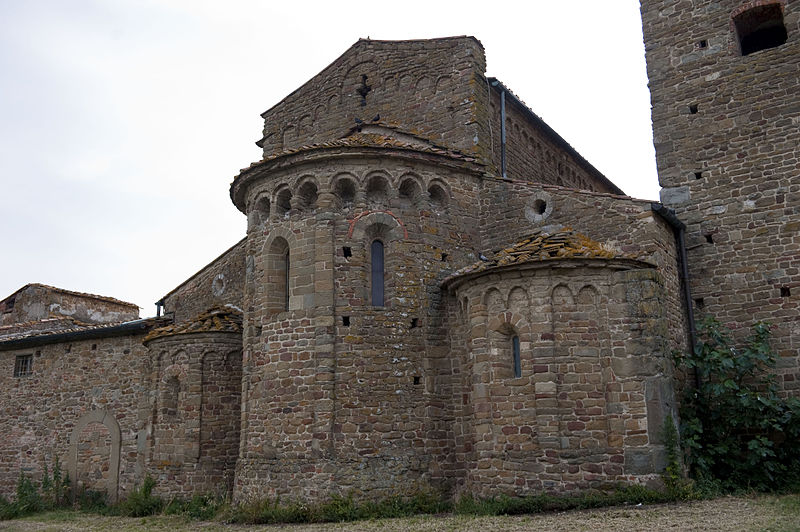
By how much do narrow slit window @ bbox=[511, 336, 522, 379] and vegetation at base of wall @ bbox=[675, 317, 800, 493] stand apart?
283 cm

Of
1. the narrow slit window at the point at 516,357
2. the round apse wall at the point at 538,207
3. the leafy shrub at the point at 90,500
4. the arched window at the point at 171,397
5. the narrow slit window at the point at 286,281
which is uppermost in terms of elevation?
the round apse wall at the point at 538,207

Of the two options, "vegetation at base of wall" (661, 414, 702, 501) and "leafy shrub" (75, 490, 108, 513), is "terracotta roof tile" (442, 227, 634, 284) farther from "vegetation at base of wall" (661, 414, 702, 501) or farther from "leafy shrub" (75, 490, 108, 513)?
"leafy shrub" (75, 490, 108, 513)

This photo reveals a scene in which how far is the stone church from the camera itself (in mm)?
11758

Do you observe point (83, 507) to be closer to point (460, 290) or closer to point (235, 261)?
point (235, 261)

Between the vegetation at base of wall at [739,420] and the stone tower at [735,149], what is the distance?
0.61m

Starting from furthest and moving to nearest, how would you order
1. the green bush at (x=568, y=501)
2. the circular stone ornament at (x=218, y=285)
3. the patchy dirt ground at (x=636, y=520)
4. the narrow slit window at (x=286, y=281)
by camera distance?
the circular stone ornament at (x=218, y=285) < the narrow slit window at (x=286, y=281) < the green bush at (x=568, y=501) < the patchy dirt ground at (x=636, y=520)

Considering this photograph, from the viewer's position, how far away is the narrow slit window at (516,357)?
12.0m

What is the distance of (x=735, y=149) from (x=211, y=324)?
11.4 m

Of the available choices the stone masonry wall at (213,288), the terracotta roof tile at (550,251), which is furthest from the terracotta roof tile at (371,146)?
the stone masonry wall at (213,288)

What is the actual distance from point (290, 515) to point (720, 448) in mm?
7271

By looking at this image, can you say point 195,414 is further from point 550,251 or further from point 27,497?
point 550,251

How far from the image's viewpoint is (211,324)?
15.9 meters

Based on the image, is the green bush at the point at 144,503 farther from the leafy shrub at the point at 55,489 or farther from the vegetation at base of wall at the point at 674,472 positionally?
the vegetation at base of wall at the point at 674,472

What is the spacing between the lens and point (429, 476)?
1267 cm
